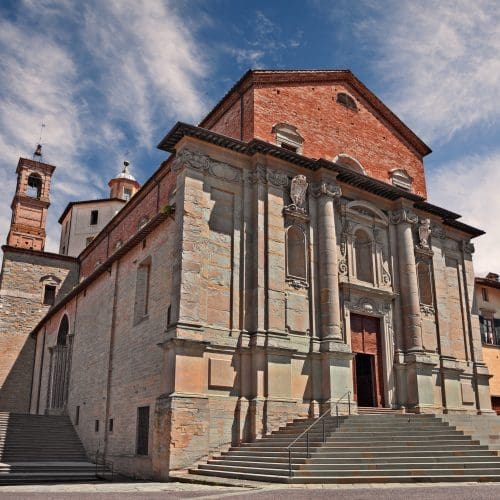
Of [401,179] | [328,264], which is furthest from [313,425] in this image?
[401,179]

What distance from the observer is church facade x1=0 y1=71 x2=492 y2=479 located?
16.9 meters

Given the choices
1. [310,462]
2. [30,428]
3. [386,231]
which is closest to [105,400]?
[30,428]

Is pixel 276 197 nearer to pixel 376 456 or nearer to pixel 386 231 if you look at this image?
pixel 386 231

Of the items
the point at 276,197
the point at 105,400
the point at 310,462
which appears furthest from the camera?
the point at 105,400

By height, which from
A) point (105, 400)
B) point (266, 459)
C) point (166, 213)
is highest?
point (166, 213)

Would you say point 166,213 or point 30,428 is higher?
point 166,213

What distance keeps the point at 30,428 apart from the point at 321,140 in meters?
18.1

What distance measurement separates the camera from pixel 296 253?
19.9m

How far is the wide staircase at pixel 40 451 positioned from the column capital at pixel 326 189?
42.2 feet

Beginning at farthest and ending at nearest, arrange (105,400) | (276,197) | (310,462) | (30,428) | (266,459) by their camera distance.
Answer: (30,428)
(105,400)
(276,197)
(266,459)
(310,462)

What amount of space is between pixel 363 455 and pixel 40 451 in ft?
50.0

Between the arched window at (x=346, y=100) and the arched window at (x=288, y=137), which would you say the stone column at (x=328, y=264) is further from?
the arched window at (x=346, y=100)

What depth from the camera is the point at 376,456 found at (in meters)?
13.6

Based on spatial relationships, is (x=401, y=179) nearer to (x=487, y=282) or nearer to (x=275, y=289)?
(x=487, y=282)
